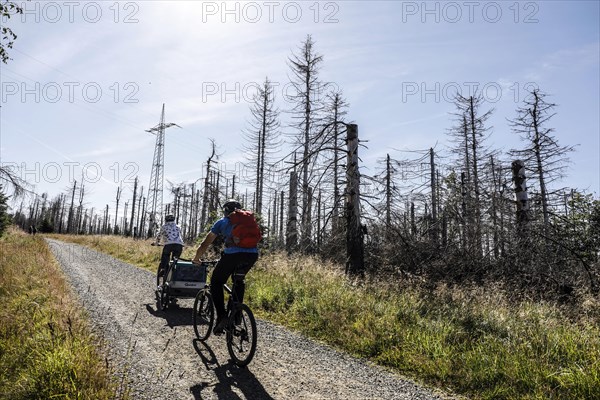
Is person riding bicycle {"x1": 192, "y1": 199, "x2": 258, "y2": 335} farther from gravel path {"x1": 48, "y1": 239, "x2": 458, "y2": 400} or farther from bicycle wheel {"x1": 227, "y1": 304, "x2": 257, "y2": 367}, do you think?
gravel path {"x1": 48, "y1": 239, "x2": 458, "y2": 400}

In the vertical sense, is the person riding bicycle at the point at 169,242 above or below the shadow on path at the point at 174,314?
above

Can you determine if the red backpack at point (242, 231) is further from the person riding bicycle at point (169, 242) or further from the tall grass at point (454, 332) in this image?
the person riding bicycle at point (169, 242)

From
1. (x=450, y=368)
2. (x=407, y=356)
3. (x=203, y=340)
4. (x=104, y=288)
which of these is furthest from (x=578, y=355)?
(x=104, y=288)

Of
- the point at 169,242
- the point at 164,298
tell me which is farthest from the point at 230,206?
the point at 169,242

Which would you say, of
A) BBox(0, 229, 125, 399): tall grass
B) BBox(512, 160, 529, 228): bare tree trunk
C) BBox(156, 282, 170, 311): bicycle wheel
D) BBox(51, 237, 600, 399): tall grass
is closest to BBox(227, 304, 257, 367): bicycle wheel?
BBox(0, 229, 125, 399): tall grass

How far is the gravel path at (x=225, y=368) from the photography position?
4.08 meters

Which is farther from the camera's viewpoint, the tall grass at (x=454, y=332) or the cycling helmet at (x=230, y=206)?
the cycling helmet at (x=230, y=206)

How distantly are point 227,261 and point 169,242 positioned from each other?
4920mm

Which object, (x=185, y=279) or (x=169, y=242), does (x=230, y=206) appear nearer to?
(x=185, y=279)

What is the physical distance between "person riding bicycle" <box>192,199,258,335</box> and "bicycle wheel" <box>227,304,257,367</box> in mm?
216

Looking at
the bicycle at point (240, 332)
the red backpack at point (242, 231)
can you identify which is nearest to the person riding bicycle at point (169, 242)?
the bicycle at point (240, 332)

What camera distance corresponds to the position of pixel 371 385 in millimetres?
4348

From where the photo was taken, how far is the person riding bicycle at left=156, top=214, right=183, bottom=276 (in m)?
9.26

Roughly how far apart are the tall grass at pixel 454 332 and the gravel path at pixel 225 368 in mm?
466
